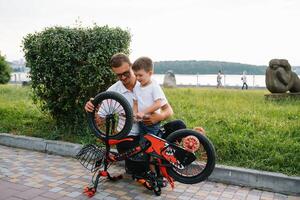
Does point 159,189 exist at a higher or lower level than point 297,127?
lower

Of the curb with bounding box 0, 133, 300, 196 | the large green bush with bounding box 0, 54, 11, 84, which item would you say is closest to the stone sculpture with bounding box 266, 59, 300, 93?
the curb with bounding box 0, 133, 300, 196

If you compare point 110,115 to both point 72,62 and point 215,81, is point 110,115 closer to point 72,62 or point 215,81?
point 72,62

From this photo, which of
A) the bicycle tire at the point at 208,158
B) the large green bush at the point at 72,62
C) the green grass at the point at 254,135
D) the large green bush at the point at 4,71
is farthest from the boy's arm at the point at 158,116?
the large green bush at the point at 4,71

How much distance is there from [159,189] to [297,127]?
9.68 feet

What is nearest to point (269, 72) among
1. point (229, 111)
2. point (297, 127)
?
point (229, 111)

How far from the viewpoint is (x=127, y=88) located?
438cm

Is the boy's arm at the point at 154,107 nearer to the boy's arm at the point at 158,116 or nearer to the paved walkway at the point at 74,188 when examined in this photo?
the boy's arm at the point at 158,116

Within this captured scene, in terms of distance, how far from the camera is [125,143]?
423 centimetres

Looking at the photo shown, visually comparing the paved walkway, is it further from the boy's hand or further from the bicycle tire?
the boy's hand

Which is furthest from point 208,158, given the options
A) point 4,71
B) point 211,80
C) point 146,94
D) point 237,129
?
point 211,80

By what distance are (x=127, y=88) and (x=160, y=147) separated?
0.86 metres

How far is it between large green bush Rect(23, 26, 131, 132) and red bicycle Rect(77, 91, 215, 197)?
192cm

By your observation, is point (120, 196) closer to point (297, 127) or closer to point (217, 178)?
point (217, 178)

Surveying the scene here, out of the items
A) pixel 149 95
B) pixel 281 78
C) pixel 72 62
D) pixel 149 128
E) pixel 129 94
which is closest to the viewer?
pixel 149 95
